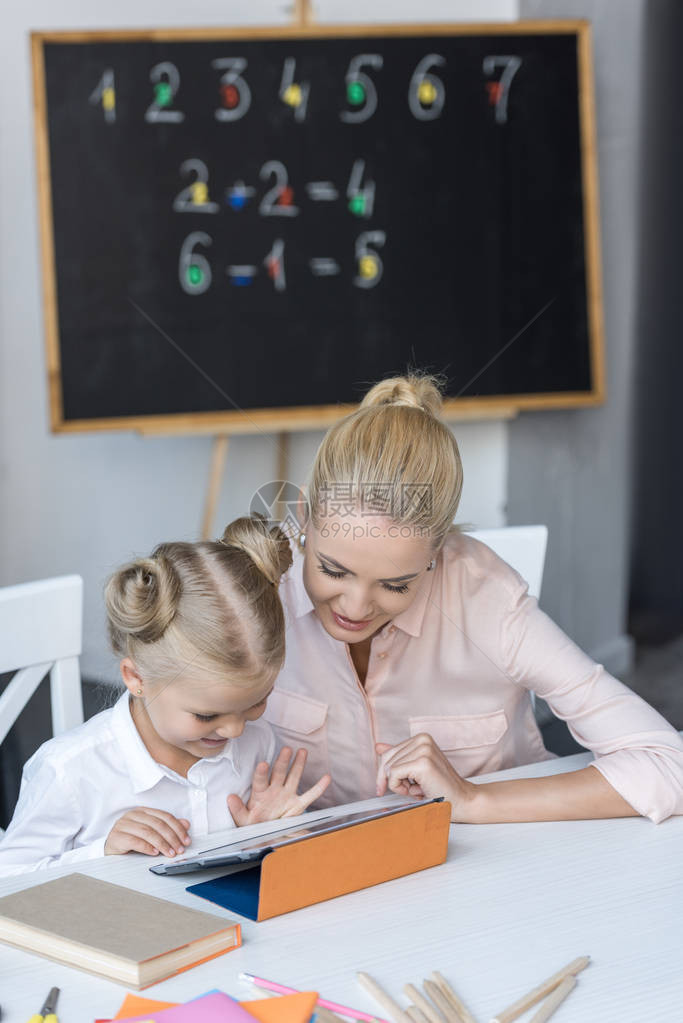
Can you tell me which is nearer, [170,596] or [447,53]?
[170,596]

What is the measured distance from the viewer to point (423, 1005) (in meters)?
0.71

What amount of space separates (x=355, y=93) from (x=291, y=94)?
5.8 inches

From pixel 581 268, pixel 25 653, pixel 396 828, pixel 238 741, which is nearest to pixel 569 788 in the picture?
pixel 396 828

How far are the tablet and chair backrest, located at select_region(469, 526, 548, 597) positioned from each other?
2.26 feet

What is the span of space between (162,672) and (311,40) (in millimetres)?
1794

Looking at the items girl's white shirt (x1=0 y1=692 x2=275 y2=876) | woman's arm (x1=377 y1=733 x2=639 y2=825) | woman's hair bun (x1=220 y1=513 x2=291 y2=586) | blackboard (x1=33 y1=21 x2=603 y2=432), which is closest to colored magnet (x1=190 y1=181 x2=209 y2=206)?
blackboard (x1=33 y1=21 x2=603 y2=432)

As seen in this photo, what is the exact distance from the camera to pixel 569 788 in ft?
3.56

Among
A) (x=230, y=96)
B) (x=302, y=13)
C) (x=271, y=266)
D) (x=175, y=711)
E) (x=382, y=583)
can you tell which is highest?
(x=302, y=13)

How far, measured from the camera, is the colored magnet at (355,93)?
250cm

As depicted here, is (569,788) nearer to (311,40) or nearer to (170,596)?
(170,596)

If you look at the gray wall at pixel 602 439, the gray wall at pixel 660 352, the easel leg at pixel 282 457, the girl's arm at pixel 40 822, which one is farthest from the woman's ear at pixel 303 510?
the gray wall at pixel 660 352

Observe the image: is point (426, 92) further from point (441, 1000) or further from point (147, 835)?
point (441, 1000)

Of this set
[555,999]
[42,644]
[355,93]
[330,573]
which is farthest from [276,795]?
[355,93]

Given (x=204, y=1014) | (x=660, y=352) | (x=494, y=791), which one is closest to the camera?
(x=204, y=1014)
